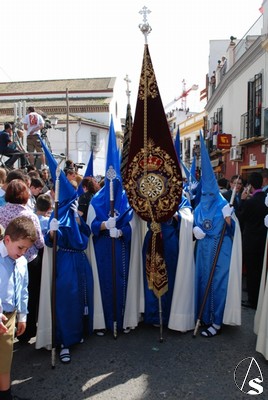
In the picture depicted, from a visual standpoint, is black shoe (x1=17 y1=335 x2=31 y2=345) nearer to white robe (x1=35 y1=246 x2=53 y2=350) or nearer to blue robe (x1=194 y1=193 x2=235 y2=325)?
white robe (x1=35 y1=246 x2=53 y2=350)

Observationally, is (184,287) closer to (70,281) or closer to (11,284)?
(70,281)

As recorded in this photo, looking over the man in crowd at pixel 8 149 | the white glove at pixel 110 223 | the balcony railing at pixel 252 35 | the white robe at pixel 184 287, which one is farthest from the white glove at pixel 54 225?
the balcony railing at pixel 252 35

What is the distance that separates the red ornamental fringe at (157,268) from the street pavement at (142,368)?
562 mm

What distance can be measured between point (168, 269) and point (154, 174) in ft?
3.65

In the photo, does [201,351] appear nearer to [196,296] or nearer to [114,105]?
[196,296]

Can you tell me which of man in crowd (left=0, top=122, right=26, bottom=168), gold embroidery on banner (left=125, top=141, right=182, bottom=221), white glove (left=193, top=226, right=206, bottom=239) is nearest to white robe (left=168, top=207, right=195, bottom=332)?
white glove (left=193, top=226, right=206, bottom=239)

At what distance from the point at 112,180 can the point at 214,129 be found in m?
18.2

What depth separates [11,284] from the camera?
2607 millimetres

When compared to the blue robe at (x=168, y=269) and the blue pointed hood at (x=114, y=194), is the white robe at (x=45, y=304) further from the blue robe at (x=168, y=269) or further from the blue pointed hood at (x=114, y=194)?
the blue robe at (x=168, y=269)

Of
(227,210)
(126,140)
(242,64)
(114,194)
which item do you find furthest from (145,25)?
(242,64)

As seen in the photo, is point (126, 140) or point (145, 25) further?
point (126, 140)

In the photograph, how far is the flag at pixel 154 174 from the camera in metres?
3.91

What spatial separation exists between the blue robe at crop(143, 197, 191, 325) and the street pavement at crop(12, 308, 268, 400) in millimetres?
191

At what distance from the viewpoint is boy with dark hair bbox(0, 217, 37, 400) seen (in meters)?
2.47
